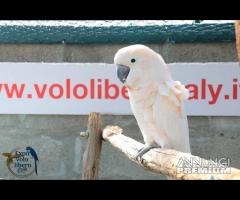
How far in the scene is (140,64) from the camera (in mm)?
1621

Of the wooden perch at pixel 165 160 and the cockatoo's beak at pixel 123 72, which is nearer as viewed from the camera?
the wooden perch at pixel 165 160

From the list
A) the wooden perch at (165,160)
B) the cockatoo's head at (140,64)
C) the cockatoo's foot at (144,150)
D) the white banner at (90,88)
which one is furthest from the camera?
the white banner at (90,88)

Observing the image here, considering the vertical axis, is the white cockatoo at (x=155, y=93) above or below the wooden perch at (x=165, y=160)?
above

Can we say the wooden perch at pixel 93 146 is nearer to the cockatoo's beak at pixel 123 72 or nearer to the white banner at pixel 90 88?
the white banner at pixel 90 88

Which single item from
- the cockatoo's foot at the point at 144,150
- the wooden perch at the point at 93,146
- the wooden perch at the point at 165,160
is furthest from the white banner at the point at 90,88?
the cockatoo's foot at the point at 144,150

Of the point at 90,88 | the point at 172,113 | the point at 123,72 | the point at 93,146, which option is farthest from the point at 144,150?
the point at 90,88

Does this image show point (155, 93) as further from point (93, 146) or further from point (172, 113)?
point (93, 146)

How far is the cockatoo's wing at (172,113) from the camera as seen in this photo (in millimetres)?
1629

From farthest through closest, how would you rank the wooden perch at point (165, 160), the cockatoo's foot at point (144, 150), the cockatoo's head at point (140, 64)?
1. the cockatoo's foot at point (144, 150)
2. the cockatoo's head at point (140, 64)
3. the wooden perch at point (165, 160)

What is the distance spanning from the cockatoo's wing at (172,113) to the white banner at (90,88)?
707 millimetres

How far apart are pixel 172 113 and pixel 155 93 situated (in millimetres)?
98

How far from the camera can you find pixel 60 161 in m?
2.59

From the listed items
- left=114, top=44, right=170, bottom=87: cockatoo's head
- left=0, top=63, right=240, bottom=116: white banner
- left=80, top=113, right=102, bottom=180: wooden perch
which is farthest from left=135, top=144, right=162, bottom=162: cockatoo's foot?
left=0, top=63, right=240, bottom=116: white banner

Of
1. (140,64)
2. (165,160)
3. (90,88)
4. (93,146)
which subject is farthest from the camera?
(90,88)
